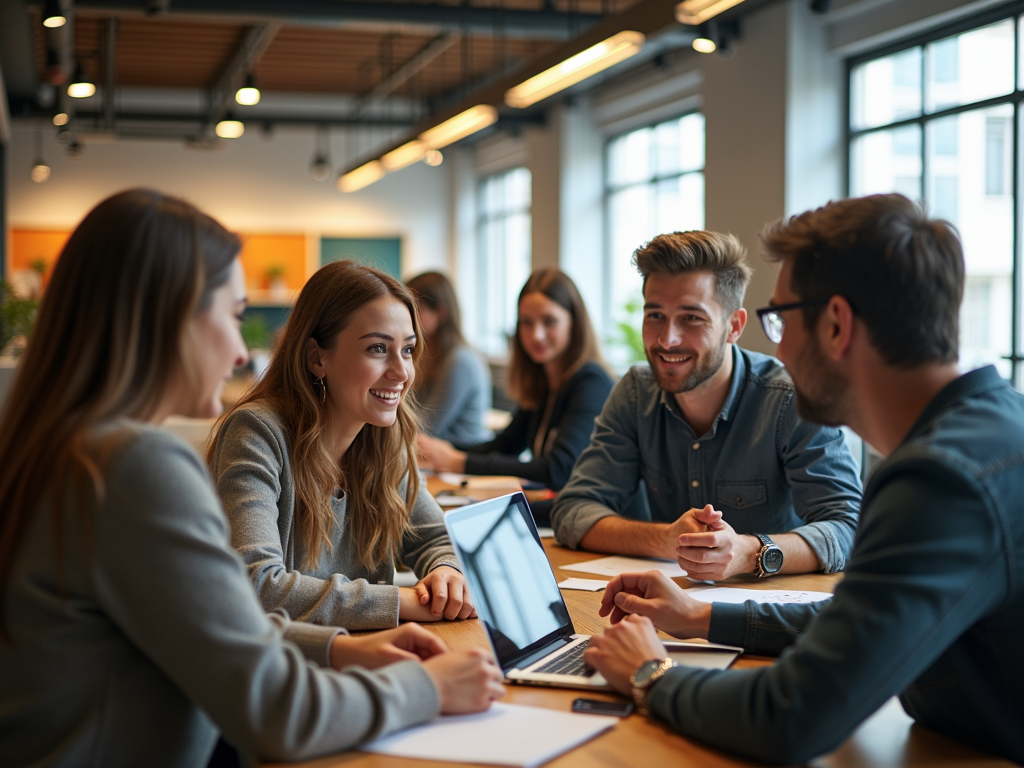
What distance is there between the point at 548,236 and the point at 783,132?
356 centimetres

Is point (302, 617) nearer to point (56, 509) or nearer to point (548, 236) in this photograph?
point (56, 509)

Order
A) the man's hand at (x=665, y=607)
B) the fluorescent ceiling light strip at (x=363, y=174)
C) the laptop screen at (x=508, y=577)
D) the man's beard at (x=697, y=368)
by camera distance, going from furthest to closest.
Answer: the fluorescent ceiling light strip at (x=363, y=174) < the man's beard at (x=697, y=368) < the man's hand at (x=665, y=607) < the laptop screen at (x=508, y=577)

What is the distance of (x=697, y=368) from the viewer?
2453 mm

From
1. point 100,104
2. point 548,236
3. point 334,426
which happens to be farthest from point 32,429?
point 100,104

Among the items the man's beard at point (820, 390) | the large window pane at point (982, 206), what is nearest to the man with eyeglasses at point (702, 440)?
the man's beard at point (820, 390)

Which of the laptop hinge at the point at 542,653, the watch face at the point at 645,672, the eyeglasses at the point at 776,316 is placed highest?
the eyeglasses at the point at 776,316

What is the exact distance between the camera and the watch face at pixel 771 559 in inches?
81.3

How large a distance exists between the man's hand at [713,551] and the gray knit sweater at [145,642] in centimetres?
95

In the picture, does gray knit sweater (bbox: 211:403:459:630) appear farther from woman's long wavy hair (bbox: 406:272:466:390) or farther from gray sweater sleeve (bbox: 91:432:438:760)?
woman's long wavy hair (bbox: 406:272:466:390)

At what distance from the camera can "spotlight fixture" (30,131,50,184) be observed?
9656 millimetres

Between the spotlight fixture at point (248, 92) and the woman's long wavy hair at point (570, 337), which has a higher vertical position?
the spotlight fixture at point (248, 92)

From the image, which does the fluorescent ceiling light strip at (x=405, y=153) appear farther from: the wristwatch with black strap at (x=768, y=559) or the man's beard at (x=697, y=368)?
the wristwatch with black strap at (x=768, y=559)

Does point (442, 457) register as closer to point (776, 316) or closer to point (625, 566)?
point (625, 566)

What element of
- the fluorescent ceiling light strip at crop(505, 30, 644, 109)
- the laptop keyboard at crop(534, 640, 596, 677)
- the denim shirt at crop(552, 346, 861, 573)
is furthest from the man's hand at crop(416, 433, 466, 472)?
the laptop keyboard at crop(534, 640, 596, 677)
